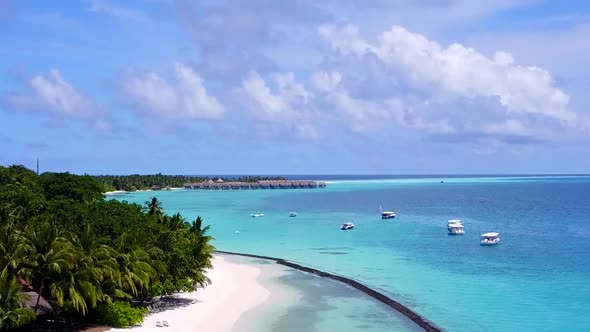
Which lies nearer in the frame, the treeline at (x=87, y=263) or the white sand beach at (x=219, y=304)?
the treeline at (x=87, y=263)

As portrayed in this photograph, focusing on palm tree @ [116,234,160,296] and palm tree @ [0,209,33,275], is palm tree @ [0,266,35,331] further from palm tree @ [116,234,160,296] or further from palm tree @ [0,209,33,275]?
palm tree @ [116,234,160,296]

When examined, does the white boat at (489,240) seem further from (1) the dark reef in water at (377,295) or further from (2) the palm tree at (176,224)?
(2) the palm tree at (176,224)

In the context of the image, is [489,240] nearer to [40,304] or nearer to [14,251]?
[40,304]

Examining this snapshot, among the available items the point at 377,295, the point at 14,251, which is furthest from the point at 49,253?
the point at 377,295

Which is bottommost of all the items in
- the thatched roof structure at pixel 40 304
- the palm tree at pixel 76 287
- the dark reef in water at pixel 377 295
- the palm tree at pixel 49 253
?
the dark reef in water at pixel 377 295

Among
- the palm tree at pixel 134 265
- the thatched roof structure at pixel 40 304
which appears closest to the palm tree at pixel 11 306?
the thatched roof structure at pixel 40 304

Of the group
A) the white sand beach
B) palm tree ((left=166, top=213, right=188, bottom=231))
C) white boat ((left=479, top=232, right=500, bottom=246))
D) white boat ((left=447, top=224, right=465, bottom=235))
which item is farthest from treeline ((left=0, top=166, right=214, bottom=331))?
white boat ((left=447, top=224, right=465, bottom=235))

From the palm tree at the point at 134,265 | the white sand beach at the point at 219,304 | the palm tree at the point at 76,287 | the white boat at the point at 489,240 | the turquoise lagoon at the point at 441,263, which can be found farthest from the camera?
the white boat at the point at 489,240
